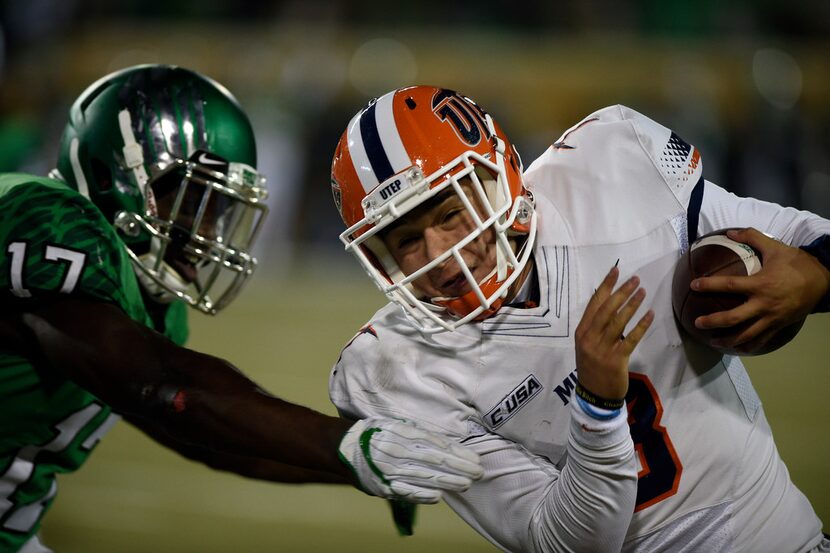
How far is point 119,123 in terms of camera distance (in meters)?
2.64

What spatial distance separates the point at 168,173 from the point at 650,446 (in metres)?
1.57

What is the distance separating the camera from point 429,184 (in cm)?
190

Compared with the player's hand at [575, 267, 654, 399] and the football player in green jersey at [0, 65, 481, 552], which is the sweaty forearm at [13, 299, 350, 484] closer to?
the football player in green jersey at [0, 65, 481, 552]

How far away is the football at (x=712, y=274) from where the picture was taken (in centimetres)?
172

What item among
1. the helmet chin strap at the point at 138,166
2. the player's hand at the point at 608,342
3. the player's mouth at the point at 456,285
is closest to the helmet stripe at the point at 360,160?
the player's mouth at the point at 456,285

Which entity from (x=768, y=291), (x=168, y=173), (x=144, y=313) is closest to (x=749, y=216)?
(x=768, y=291)

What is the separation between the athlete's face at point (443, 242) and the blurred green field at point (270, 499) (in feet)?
5.69

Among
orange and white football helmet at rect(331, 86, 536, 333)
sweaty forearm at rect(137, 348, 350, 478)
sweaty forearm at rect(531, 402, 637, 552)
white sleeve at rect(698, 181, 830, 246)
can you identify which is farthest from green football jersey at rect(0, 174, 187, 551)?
white sleeve at rect(698, 181, 830, 246)

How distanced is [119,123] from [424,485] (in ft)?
5.22

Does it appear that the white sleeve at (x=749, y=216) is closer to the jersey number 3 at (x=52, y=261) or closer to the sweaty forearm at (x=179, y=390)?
the sweaty forearm at (x=179, y=390)

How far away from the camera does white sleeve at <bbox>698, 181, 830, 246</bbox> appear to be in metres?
1.95

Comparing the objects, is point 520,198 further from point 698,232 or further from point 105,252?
point 105,252

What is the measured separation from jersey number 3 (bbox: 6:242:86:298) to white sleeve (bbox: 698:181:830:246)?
1.38 m

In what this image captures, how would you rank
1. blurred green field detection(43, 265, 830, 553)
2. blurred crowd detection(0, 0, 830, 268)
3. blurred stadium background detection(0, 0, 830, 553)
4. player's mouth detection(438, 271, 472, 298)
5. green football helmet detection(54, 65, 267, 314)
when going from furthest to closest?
blurred crowd detection(0, 0, 830, 268) < blurred stadium background detection(0, 0, 830, 553) < blurred green field detection(43, 265, 830, 553) < green football helmet detection(54, 65, 267, 314) < player's mouth detection(438, 271, 472, 298)
